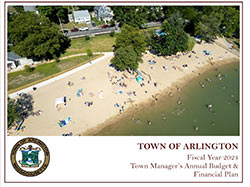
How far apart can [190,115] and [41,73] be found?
29.6 meters

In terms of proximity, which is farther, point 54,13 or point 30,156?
point 54,13

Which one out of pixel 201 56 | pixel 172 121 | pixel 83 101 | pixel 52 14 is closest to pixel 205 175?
pixel 172 121

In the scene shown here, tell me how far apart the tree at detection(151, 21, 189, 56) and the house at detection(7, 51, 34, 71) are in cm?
2858

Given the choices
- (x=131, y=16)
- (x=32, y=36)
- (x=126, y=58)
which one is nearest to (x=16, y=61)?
(x=32, y=36)

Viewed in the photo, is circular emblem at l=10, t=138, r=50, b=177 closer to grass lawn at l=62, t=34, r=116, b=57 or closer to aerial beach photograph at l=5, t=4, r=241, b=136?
aerial beach photograph at l=5, t=4, r=241, b=136

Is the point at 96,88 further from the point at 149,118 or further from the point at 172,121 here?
the point at 172,121

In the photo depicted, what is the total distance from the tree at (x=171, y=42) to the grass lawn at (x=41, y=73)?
14721 mm

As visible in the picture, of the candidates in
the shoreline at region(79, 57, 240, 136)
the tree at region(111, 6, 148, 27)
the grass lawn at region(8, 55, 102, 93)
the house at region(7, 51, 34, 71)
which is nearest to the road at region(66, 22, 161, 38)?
the tree at region(111, 6, 148, 27)

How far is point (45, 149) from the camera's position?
16016mm

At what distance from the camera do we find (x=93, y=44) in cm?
4612

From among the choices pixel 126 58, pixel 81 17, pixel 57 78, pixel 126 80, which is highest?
pixel 81 17

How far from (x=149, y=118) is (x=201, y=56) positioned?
74.8 ft

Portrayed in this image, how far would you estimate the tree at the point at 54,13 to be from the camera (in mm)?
54000

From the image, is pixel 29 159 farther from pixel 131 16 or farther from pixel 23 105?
pixel 131 16
